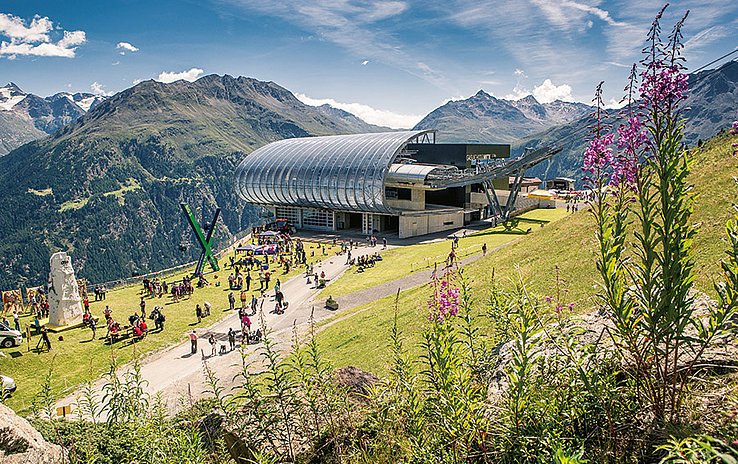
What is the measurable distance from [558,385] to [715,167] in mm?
24151

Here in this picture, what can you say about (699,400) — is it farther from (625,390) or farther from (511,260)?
(511,260)

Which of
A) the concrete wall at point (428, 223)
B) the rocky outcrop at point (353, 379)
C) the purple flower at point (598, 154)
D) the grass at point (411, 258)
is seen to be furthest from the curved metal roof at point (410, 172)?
the purple flower at point (598, 154)

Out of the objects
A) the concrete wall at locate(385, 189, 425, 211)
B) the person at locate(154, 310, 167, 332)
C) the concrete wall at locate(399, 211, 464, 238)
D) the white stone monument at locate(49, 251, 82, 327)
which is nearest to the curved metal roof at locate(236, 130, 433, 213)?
the concrete wall at locate(385, 189, 425, 211)

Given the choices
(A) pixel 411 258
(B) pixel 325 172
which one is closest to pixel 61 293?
(A) pixel 411 258

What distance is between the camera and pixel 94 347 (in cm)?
2948

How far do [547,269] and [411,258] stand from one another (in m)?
24.0

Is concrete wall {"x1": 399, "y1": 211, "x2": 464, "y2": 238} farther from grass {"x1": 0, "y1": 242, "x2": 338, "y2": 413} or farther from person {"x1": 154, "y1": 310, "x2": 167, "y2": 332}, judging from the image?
person {"x1": 154, "y1": 310, "x2": 167, "y2": 332}

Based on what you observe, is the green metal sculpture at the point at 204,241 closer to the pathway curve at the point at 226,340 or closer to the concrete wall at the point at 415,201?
the pathway curve at the point at 226,340

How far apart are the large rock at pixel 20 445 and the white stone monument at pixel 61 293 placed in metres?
28.8

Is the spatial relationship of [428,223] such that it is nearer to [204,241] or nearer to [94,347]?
[204,241]

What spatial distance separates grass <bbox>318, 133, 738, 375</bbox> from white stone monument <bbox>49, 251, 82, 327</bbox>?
60.4 ft

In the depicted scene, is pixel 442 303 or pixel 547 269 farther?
pixel 547 269

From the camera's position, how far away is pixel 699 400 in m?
5.21

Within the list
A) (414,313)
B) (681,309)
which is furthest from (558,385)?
(414,313)
